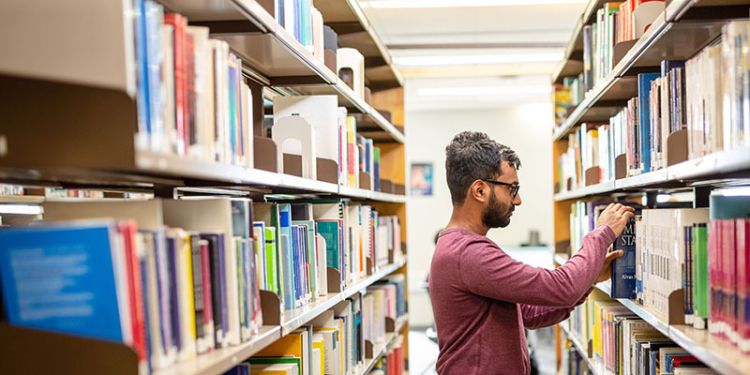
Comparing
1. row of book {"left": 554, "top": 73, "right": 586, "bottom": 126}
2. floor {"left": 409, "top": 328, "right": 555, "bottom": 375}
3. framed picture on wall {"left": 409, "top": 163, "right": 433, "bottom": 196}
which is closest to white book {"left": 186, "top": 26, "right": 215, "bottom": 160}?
row of book {"left": 554, "top": 73, "right": 586, "bottom": 126}

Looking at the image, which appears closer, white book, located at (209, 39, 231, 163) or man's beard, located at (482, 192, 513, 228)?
white book, located at (209, 39, 231, 163)

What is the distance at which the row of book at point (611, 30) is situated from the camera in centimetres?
262

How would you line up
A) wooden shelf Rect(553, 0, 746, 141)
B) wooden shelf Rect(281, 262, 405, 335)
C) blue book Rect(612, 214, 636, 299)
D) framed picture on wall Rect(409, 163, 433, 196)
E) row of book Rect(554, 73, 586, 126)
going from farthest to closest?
framed picture on wall Rect(409, 163, 433, 196) → row of book Rect(554, 73, 586, 126) → blue book Rect(612, 214, 636, 299) → wooden shelf Rect(281, 262, 405, 335) → wooden shelf Rect(553, 0, 746, 141)

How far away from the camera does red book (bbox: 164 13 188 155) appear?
1.38 m

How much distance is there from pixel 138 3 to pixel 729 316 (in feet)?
4.58

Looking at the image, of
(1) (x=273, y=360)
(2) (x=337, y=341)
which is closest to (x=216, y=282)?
(1) (x=273, y=360)

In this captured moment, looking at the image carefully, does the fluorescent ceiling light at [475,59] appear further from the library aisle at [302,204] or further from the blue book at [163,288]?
the blue book at [163,288]

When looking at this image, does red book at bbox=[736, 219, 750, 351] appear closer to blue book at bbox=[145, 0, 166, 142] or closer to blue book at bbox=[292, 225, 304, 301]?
blue book at bbox=[145, 0, 166, 142]

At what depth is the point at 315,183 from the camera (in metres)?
2.43

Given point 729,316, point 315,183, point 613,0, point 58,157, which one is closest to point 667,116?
point 729,316

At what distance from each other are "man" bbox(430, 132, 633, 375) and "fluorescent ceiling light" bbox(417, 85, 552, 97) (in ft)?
18.7

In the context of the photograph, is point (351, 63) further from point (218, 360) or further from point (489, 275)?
point (218, 360)

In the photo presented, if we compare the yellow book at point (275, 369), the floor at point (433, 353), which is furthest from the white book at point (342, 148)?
the floor at point (433, 353)

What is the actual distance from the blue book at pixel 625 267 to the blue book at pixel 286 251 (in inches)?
43.2
